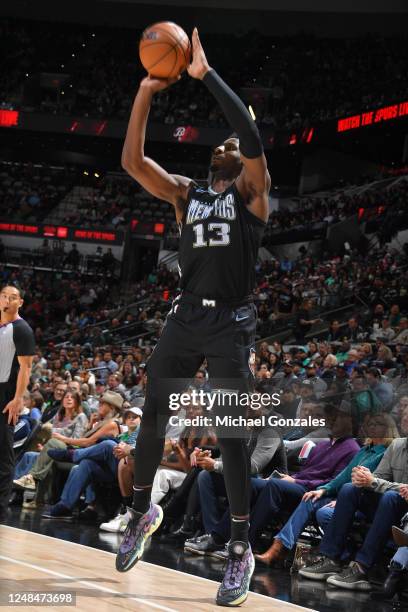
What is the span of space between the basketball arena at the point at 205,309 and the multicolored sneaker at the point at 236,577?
1 cm

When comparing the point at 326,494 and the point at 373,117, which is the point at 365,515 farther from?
the point at 373,117

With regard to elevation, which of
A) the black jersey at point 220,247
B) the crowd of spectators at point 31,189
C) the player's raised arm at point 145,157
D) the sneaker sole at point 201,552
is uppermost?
the crowd of spectators at point 31,189

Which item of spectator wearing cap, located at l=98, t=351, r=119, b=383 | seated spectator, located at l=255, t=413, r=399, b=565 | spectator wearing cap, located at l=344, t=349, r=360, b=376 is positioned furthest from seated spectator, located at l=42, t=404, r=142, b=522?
spectator wearing cap, located at l=98, t=351, r=119, b=383

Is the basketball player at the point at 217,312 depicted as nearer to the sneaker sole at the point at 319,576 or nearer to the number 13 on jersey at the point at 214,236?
the number 13 on jersey at the point at 214,236

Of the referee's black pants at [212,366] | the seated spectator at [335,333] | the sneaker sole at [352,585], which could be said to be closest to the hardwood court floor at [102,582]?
the referee's black pants at [212,366]

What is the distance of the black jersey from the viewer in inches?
146

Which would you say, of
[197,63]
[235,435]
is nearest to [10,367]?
[235,435]

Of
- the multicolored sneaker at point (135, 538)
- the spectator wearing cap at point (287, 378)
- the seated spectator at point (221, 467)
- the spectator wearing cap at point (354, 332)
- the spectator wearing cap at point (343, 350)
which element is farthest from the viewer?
the spectator wearing cap at point (354, 332)

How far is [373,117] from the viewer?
81.7 feet

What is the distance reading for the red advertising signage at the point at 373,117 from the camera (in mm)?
23875

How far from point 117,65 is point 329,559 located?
30.8 meters

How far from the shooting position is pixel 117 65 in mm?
33688

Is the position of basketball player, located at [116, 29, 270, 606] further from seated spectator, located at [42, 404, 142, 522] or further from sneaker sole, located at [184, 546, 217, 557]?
seated spectator, located at [42, 404, 142, 522]

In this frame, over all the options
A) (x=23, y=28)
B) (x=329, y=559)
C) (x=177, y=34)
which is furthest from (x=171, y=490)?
(x=23, y=28)
